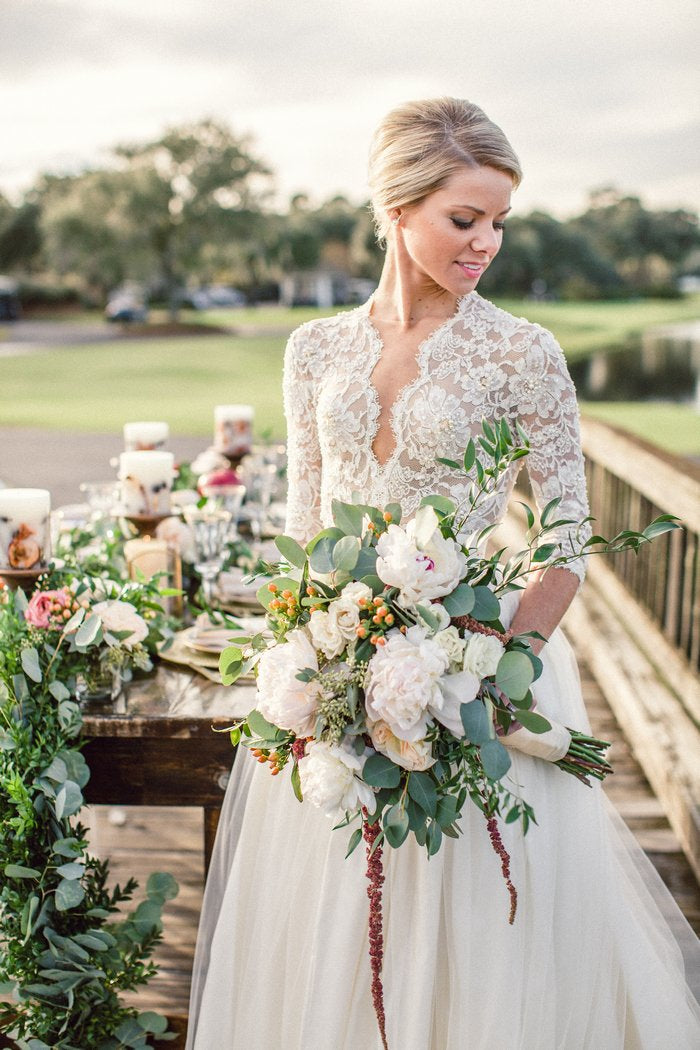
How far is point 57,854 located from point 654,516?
3482 millimetres

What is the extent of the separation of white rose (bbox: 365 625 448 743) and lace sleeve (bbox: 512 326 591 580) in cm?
48

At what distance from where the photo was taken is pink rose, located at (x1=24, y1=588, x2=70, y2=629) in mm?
1900

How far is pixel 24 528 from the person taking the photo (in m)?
2.03

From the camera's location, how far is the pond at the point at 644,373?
75.2ft

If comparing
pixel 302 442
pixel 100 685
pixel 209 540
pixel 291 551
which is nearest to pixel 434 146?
pixel 302 442

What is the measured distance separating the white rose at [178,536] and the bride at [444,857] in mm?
737

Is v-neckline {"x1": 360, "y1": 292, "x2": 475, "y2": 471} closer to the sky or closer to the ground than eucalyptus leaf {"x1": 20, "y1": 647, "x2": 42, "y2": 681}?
closer to the sky

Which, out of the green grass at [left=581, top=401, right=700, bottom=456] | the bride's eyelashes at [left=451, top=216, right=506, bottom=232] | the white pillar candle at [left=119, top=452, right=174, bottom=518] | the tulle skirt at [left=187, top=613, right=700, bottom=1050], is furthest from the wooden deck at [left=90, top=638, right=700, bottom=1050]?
the green grass at [left=581, top=401, right=700, bottom=456]

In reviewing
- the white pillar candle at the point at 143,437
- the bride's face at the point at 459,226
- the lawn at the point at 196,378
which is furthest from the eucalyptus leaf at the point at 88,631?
the lawn at the point at 196,378

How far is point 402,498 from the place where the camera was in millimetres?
1856

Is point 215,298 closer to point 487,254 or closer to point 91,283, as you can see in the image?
point 91,283

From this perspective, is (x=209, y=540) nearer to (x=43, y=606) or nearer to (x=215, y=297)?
(x=43, y=606)

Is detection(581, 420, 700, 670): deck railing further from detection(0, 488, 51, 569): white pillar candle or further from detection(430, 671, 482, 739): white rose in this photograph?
detection(0, 488, 51, 569): white pillar candle

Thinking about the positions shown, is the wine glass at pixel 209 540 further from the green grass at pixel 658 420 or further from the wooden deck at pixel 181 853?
the green grass at pixel 658 420
